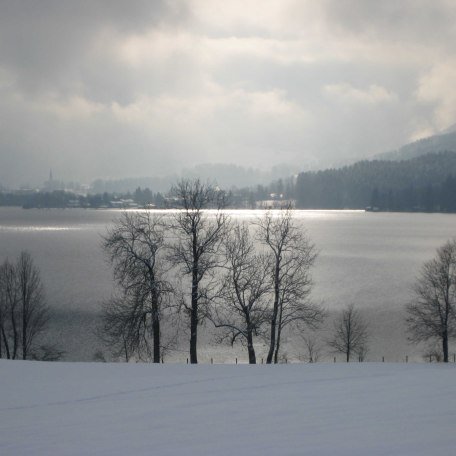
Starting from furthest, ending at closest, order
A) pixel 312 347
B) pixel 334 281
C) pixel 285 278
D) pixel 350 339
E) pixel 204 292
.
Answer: pixel 334 281
pixel 312 347
pixel 350 339
pixel 285 278
pixel 204 292

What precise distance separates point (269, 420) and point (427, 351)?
26.1m

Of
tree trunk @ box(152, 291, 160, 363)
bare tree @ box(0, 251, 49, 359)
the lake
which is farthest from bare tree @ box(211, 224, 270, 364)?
bare tree @ box(0, 251, 49, 359)

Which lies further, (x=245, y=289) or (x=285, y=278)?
(x=285, y=278)

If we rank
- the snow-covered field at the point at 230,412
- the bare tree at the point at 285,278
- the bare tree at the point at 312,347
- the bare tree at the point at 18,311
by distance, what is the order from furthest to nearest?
the bare tree at the point at 312,347 < the bare tree at the point at 18,311 < the bare tree at the point at 285,278 < the snow-covered field at the point at 230,412

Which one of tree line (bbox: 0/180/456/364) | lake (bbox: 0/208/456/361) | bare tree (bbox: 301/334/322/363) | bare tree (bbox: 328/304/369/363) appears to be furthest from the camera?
lake (bbox: 0/208/456/361)

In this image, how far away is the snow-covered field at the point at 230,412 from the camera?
7.09 meters

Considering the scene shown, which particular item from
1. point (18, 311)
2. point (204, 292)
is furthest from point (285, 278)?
point (18, 311)

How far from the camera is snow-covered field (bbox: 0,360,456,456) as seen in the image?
23.3 feet

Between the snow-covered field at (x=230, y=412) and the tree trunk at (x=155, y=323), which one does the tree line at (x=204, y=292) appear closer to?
the tree trunk at (x=155, y=323)

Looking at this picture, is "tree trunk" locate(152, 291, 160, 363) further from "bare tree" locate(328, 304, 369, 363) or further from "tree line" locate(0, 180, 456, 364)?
"bare tree" locate(328, 304, 369, 363)

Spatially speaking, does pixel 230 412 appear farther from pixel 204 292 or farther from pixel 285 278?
pixel 285 278

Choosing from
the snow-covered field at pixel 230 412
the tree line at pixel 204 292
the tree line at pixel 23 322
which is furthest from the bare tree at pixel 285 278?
the tree line at pixel 23 322

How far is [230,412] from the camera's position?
8.95 meters

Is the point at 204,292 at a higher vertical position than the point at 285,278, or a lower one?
lower
